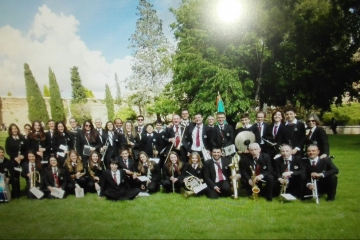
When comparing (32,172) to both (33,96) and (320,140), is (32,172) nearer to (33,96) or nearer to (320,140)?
(320,140)

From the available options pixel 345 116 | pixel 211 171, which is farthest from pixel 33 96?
pixel 345 116

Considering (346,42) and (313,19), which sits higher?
(313,19)

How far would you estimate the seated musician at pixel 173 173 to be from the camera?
7.48 metres

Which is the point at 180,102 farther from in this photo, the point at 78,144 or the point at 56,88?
the point at 56,88

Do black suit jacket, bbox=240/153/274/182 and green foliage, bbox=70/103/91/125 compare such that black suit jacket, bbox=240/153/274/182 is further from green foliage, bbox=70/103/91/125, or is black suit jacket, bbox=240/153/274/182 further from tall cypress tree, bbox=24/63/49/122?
green foliage, bbox=70/103/91/125

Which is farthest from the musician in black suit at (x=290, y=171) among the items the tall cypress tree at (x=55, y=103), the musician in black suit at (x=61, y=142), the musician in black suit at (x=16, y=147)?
the tall cypress tree at (x=55, y=103)

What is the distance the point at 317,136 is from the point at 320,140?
0.34 ft

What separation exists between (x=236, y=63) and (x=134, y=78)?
41.8 feet

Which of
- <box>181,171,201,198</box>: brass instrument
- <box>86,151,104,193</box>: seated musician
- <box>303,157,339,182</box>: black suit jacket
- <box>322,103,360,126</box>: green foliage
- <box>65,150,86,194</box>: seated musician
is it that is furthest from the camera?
<box>322,103,360,126</box>: green foliage

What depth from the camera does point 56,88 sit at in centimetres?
3700

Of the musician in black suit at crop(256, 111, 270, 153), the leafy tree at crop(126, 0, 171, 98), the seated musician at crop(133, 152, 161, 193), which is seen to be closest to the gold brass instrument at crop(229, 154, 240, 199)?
the musician in black suit at crop(256, 111, 270, 153)

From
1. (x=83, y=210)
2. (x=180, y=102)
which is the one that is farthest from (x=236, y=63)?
(x=83, y=210)

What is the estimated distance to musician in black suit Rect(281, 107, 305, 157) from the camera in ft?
22.6

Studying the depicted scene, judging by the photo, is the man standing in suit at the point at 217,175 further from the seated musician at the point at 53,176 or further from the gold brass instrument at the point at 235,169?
the seated musician at the point at 53,176
